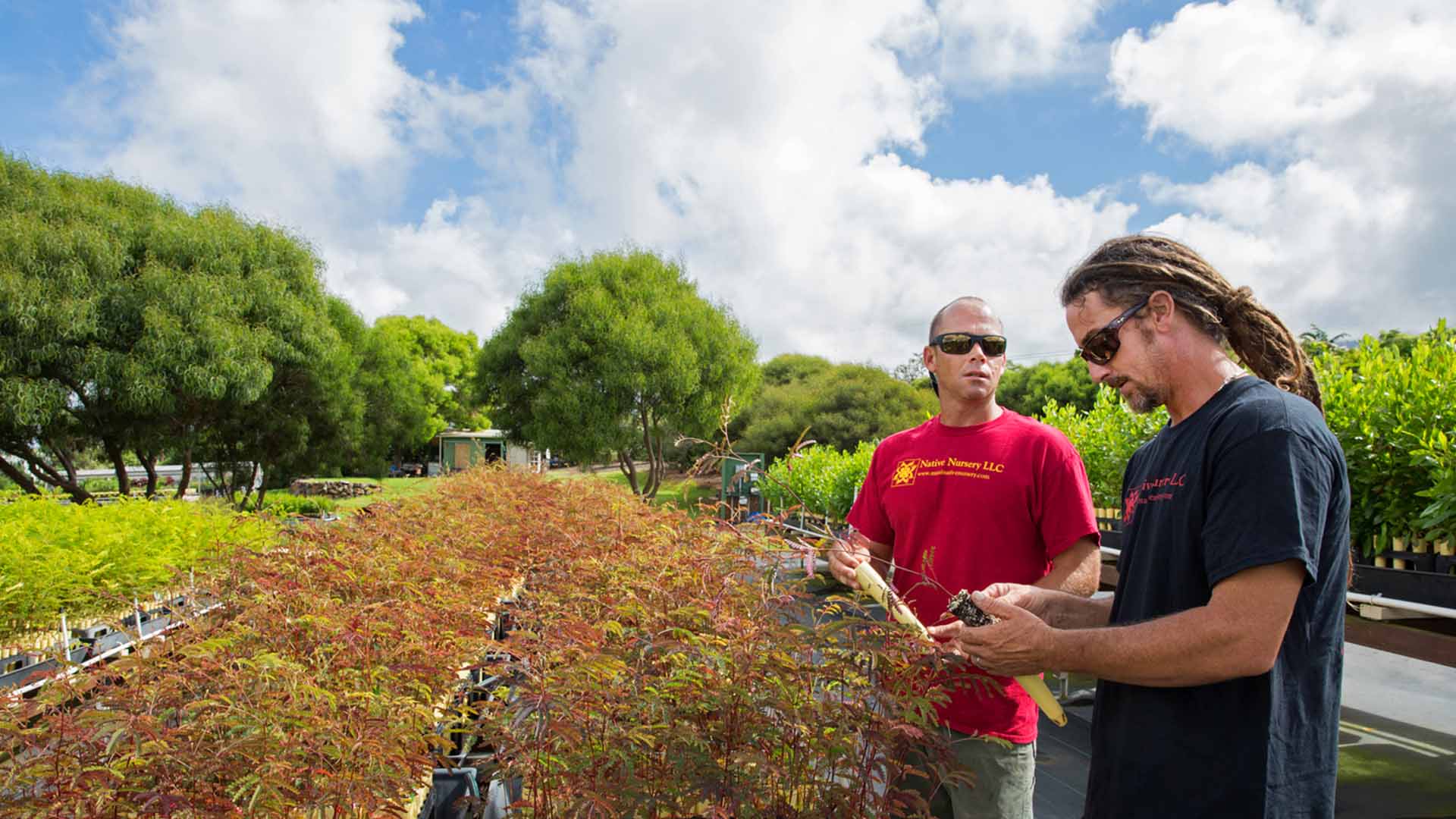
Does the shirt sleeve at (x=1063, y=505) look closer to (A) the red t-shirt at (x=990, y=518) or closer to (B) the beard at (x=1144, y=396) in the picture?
(A) the red t-shirt at (x=990, y=518)

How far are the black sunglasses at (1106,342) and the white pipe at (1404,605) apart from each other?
2613 mm

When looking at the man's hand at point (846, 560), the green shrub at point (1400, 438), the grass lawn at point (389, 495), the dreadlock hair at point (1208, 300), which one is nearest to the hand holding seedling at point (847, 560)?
the man's hand at point (846, 560)

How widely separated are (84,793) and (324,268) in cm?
1751

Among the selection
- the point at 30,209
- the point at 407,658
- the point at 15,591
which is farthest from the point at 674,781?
the point at 30,209

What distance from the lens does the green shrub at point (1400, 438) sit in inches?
160

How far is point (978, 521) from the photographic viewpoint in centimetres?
220

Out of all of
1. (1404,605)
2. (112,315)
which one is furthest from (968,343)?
(112,315)

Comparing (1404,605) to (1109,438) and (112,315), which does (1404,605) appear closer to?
(1109,438)

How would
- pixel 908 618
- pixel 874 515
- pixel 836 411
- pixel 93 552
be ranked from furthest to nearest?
pixel 836 411
pixel 93 552
pixel 874 515
pixel 908 618

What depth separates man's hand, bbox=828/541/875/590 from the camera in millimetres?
1758

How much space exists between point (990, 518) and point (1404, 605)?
262cm

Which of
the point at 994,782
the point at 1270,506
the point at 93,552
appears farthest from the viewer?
the point at 93,552

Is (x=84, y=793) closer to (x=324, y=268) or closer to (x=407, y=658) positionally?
(x=407, y=658)

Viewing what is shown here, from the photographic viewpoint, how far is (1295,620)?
1252mm
